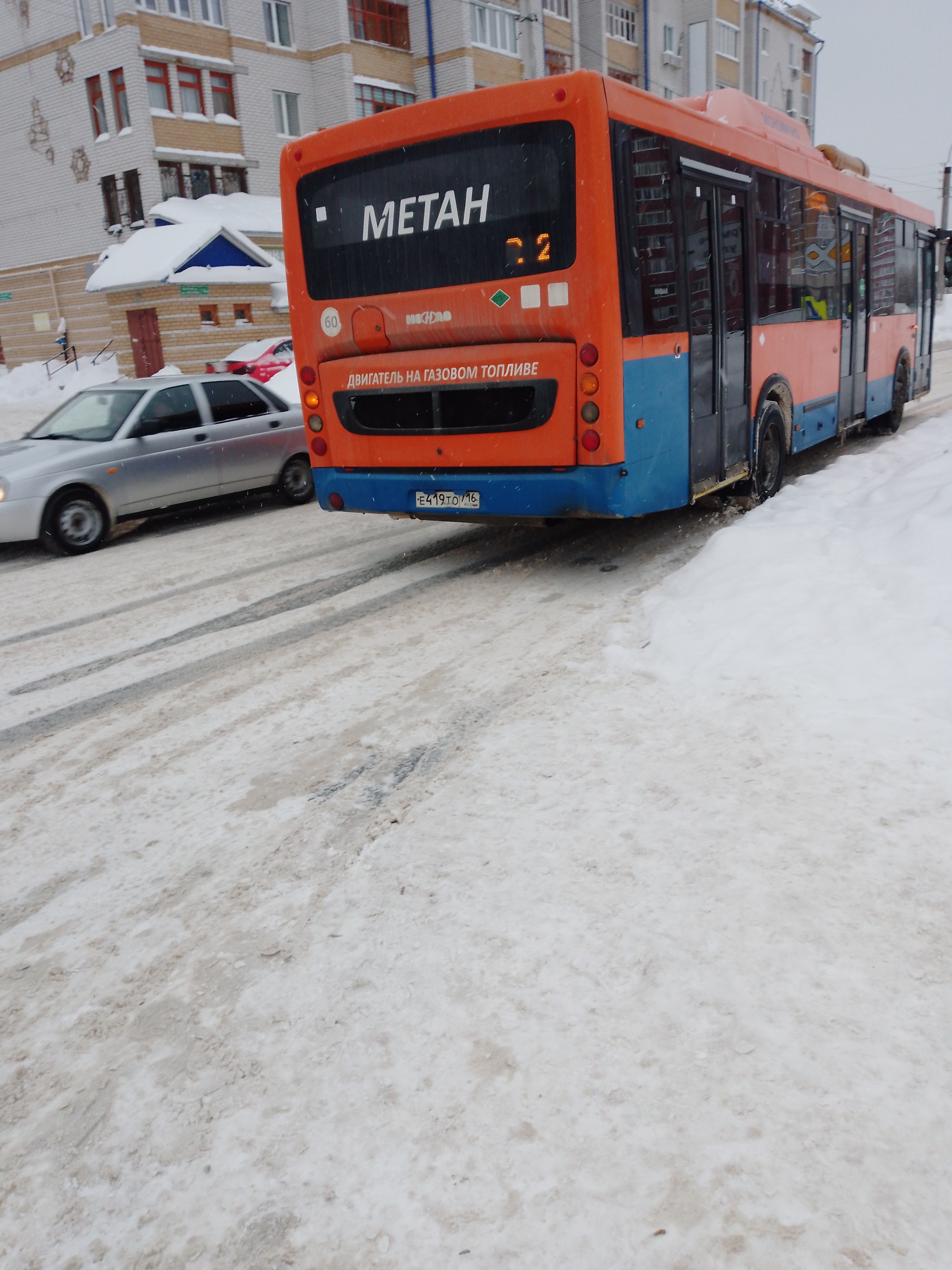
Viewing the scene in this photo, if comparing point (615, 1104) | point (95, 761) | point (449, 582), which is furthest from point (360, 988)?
point (449, 582)

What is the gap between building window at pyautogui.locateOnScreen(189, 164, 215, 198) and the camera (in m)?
33.2

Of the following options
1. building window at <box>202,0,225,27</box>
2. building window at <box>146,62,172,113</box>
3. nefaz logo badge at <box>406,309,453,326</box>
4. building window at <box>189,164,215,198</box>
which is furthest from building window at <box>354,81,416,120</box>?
nefaz logo badge at <box>406,309,453,326</box>

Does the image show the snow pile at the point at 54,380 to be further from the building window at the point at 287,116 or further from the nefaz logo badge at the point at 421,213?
the nefaz logo badge at the point at 421,213

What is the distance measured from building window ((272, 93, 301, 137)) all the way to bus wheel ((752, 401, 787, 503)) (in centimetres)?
3256

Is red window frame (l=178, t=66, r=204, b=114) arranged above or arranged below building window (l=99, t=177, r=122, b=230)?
above

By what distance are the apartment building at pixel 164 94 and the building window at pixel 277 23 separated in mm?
59

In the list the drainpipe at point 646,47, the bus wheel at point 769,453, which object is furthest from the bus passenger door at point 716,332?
the drainpipe at point 646,47

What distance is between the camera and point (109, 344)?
34.8 meters

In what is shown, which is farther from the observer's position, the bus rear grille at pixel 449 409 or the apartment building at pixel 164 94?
the apartment building at pixel 164 94

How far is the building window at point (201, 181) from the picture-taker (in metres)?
33.2

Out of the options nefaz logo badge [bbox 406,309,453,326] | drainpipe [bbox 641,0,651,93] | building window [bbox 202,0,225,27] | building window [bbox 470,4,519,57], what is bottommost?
nefaz logo badge [bbox 406,309,453,326]

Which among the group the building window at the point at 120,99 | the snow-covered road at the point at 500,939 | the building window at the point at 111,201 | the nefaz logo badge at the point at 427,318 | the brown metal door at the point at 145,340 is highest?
the building window at the point at 120,99

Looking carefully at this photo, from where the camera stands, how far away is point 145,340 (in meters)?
31.3

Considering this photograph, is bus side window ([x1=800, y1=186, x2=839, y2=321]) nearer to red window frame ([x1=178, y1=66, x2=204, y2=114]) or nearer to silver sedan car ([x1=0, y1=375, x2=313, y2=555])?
silver sedan car ([x1=0, y1=375, x2=313, y2=555])
